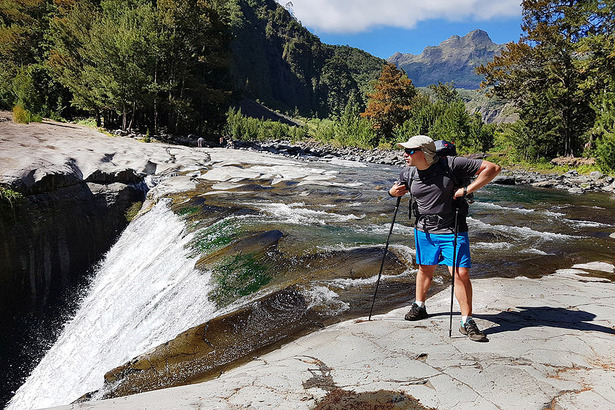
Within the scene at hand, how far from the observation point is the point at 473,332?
3.54 meters

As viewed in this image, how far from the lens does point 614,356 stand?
3.15 meters

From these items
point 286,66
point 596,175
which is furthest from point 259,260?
point 286,66

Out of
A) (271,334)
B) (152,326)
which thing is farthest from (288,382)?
(152,326)

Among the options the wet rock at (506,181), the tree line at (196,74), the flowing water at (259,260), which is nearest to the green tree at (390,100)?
the tree line at (196,74)

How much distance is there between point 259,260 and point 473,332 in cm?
435

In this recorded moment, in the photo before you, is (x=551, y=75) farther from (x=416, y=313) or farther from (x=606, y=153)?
(x=416, y=313)

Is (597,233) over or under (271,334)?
over

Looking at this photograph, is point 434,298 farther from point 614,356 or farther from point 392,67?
point 392,67

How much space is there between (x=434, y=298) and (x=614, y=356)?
2.13 metres

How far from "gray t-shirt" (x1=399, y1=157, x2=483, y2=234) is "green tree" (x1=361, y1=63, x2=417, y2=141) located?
4362cm

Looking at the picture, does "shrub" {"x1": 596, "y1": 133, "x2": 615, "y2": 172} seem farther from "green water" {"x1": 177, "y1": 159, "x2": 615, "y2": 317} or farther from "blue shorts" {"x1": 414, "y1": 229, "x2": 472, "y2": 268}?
"blue shorts" {"x1": 414, "y1": 229, "x2": 472, "y2": 268}

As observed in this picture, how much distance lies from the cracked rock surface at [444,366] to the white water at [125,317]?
239cm

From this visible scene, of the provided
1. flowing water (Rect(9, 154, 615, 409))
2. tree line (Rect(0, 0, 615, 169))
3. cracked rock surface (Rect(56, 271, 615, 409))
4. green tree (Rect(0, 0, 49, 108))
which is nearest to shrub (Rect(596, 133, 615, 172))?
tree line (Rect(0, 0, 615, 169))

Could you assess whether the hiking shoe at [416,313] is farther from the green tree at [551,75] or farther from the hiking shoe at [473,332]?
the green tree at [551,75]
